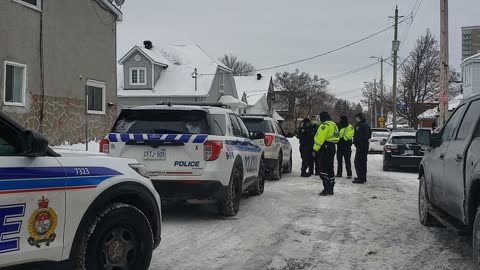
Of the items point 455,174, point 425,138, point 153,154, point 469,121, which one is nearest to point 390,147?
point 425,138

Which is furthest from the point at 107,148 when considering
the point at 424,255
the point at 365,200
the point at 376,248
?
the point at 365,200

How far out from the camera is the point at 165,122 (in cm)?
763

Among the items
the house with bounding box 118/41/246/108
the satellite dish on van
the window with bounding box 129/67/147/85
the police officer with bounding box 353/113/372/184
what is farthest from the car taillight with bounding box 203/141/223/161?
the window with bounding box 129/67/147/85

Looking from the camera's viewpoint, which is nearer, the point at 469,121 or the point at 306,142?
the point at 469,121

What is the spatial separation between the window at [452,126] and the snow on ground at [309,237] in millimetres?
1322

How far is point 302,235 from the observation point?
6949mm

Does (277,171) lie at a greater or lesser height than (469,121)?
lesser

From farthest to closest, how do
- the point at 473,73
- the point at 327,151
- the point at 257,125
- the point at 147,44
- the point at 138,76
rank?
the point at 147,44 < the point at 138,76 < the point at 473,73 < the point at 257,125 < the point at 327,151

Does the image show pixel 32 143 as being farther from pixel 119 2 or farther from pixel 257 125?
pixel 119 2

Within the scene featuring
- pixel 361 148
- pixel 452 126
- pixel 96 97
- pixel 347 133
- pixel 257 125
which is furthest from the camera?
pixel 96 97

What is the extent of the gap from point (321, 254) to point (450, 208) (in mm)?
1548

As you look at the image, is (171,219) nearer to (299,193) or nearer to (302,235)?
(302,235)

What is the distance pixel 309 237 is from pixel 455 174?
208 centimetres

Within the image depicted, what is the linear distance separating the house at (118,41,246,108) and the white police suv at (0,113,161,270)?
36.2m
